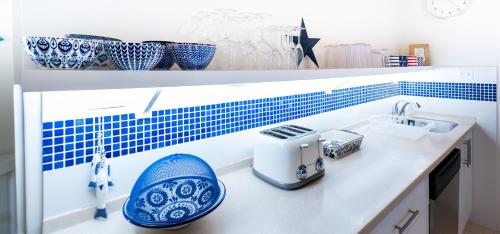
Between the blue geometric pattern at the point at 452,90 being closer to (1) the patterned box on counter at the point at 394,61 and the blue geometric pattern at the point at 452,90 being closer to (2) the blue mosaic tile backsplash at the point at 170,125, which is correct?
(1) the patterned box on counter at the point at 394,61

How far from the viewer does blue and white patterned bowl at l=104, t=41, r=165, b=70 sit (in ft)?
2.48

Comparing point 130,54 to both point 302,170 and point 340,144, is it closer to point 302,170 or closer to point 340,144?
point 302,170

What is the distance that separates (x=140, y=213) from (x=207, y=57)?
0.55 m

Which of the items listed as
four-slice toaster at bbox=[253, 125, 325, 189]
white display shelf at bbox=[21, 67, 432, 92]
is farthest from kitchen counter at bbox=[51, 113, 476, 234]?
white display shelf at bbox=[21, 67, 432, 92]

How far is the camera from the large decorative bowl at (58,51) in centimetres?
67

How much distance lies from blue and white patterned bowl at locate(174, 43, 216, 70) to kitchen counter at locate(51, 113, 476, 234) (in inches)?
21.0

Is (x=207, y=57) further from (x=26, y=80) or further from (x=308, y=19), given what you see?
(x=308, y=19)

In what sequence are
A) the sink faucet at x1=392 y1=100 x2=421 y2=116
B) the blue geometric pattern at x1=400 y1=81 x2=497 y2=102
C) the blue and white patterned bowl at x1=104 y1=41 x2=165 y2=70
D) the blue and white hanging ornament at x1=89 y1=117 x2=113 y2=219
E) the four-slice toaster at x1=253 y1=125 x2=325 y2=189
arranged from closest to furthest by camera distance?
the blue and white patterned bowl at x1=104 y1=41 x2=165 y2=70, the blue and white hanging ornament at x1=89 y1=117 x2=113 y2=219, the four-slice toaster at x1=253 y1=125 x2=325 y2=189, the blue geometric pattern at x1=400 y1=81 x2=497 y2=102, the sink faucet at x1=392 y1=100 x2=421 y2=116

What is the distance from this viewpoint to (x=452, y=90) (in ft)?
8.34

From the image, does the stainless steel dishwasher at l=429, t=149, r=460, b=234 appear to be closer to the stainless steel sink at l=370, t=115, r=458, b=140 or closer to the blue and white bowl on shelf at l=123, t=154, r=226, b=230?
the stainless steel sink at l=370, t=115, r=458, b=140

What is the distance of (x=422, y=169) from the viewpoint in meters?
1.38

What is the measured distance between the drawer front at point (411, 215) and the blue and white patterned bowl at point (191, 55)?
0.86 meters

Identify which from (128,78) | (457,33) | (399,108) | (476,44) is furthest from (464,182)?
(128,78)

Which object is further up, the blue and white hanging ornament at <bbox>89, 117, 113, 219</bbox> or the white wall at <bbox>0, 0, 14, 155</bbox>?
the white wall at <bbox>0, 0, 14, 155</bbox>
